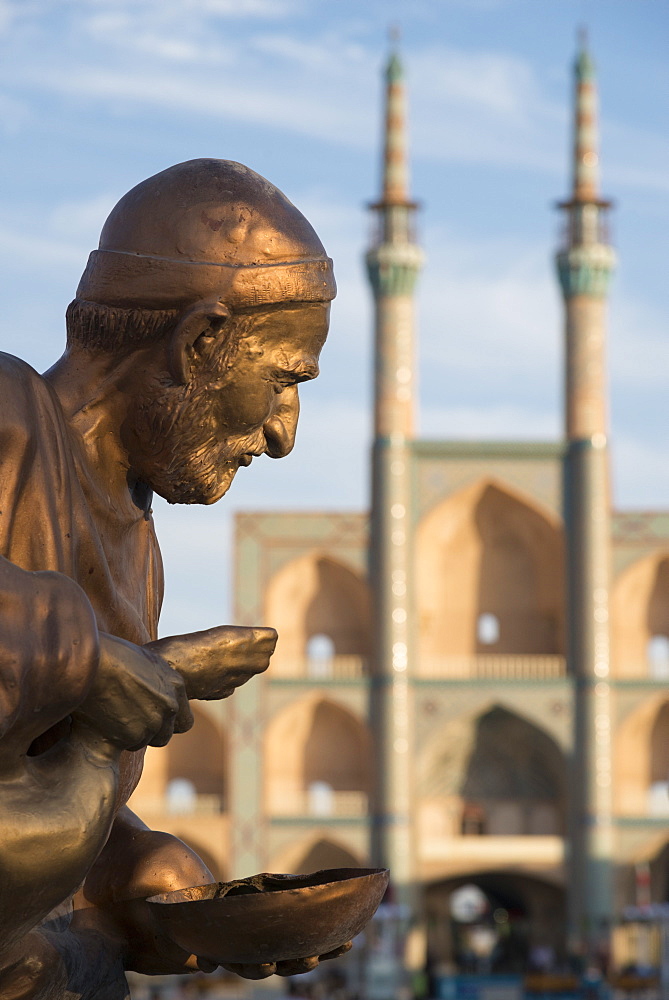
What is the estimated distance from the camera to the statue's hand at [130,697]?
1.02 meters

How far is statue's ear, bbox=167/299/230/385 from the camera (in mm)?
1143

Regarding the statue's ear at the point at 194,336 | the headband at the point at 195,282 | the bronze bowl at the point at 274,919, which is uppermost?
the headband at the point at 195,282

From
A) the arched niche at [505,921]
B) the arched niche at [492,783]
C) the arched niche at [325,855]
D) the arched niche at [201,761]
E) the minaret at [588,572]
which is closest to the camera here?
the minaret at [588,572]

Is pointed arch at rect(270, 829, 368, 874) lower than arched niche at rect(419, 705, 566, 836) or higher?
lower

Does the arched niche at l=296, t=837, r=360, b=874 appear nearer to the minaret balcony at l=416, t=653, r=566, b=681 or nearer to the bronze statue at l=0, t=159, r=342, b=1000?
the minaret balcony at l=416, t=653, r=566, b=681

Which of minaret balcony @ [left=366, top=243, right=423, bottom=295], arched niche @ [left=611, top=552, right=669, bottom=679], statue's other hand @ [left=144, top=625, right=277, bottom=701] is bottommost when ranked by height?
statue's other hand @ [left=144, top=625, right=277, bottom=701]

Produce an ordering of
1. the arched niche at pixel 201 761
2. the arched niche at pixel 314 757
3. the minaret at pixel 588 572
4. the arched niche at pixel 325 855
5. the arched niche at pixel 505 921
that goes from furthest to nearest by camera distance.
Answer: the arched niche at pixel 505 921 < the arched niche at pixel 201 761 < the arched niche at pixel 314 757 < the arched niche at pixel 325 855 < the minaret at pixel 588 572

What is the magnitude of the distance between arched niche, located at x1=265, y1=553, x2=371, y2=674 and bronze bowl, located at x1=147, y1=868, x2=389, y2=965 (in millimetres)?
18767

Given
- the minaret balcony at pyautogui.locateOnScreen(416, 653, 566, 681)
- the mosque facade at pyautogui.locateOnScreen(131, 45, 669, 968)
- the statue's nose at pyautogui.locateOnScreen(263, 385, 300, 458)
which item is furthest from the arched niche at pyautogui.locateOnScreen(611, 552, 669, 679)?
the statue's nose at pyautogui.locateOnScreen(263, 385, 300, 458)

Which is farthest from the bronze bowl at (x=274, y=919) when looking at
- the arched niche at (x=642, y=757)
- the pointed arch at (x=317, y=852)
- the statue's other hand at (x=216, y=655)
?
the arched niche at (x=642, y=757)

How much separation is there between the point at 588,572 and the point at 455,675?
1.92 metres

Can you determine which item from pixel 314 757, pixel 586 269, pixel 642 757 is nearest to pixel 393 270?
pixel 586 269

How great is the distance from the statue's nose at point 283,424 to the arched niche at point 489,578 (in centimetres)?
1876

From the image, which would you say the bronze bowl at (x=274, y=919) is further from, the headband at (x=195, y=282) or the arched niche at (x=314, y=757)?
the arched niche at (x=314, y=757)
